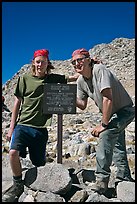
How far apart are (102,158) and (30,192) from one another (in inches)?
55.0

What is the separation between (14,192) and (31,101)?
164 centimetres

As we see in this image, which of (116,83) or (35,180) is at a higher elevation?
(116,83)

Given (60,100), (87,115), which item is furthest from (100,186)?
(87,115)

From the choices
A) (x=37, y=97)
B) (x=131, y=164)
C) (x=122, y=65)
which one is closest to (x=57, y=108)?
(x=37, y=97)

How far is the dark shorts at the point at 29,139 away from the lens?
5984mm

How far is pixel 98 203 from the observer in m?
5.50

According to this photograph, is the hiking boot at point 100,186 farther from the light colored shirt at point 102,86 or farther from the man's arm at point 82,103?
the man's arm at point 82,103

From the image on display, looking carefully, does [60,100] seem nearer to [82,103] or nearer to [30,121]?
[82,103]

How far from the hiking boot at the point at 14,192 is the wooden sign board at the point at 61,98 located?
152cm

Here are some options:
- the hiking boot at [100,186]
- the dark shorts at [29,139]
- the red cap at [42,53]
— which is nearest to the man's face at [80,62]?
the red cap at [42,53]

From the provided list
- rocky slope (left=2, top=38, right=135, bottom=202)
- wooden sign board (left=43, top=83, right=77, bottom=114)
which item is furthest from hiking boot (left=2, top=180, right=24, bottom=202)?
wooden sign board (left=43, top=83, right=77, bottom=114)

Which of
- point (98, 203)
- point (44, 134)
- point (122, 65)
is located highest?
point (122, 65)

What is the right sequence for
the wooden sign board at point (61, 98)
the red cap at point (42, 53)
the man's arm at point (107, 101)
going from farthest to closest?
the wooden sign board at point (61, 98)
the red cap at point (42, 53)
the man's arm at point (107, 101)

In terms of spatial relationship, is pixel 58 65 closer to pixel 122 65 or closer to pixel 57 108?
pixel 122 65
